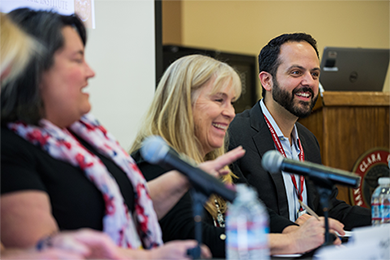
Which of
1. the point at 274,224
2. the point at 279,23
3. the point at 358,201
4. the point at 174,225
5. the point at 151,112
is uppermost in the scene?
the point at 279,23

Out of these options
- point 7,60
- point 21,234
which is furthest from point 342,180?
point 7,60

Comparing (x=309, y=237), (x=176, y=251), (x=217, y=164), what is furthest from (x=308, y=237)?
(x=176, y=251)

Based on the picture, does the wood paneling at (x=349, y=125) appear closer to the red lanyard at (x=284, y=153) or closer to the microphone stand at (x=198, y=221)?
the red lanyard at (x=284, y=153)

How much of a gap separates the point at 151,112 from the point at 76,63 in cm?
54

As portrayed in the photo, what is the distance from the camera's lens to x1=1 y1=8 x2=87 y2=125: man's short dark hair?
36.0 inches

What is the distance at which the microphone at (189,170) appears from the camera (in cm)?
79

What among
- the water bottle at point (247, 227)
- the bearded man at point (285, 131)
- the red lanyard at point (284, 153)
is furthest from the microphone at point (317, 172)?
the red lanyard at point (284, 153)

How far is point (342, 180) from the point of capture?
3.28 ft

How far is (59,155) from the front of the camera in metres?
0.95

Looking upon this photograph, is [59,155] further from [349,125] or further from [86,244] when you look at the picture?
[349,125]

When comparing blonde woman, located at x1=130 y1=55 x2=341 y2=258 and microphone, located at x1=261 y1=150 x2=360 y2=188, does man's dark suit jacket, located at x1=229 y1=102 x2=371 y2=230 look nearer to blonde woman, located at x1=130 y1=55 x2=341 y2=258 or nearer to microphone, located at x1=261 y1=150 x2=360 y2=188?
blonde woman, located at x1=130 y1=55 x2=341 y2=258

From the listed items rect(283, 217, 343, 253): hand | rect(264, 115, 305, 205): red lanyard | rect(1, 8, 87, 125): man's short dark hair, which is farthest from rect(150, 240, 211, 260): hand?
rect(264, 115, 305, 205): red lanyard

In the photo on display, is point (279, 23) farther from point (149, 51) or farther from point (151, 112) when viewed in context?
point (151, 112)

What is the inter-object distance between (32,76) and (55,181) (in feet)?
0.80
